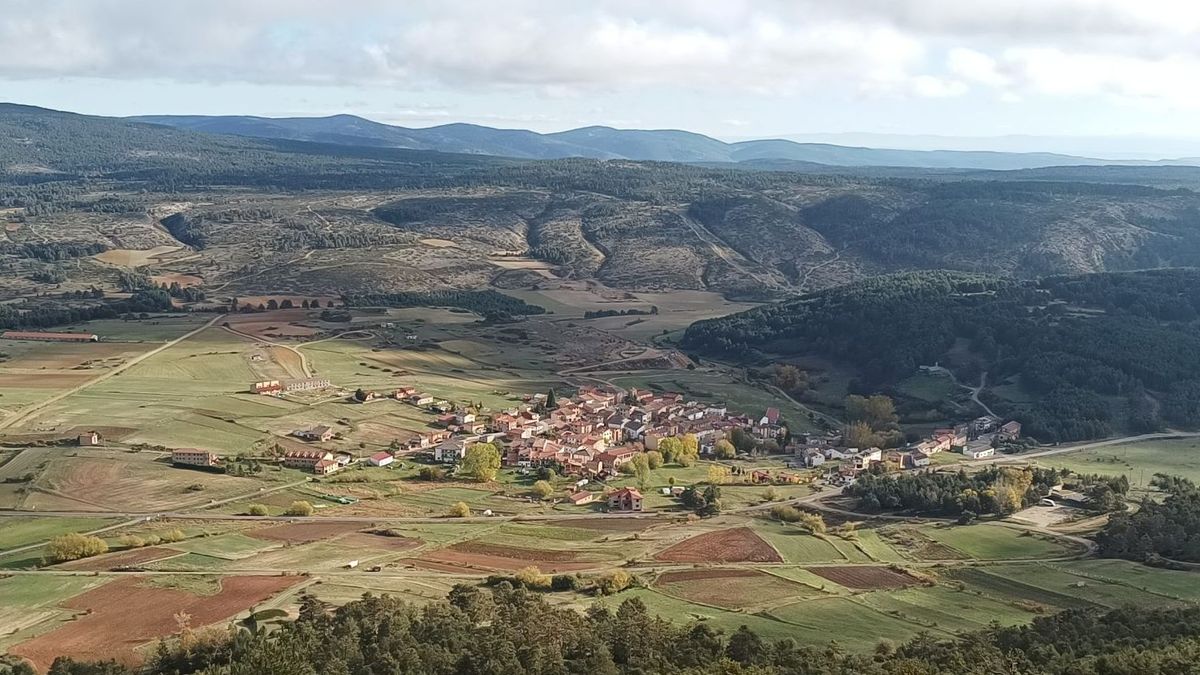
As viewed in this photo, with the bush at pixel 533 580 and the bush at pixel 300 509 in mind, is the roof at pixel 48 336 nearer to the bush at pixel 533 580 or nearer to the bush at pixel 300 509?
the bush at pixel 300 509

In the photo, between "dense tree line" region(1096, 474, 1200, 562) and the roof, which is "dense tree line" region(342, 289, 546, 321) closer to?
the roof

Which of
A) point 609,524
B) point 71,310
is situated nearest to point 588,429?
point 609,524

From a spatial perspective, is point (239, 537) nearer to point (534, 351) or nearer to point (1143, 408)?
point (534, 351)

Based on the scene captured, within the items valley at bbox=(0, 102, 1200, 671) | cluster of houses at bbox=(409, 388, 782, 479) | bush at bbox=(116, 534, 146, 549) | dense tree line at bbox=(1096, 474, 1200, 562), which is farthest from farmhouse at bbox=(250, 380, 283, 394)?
dense tree line at bbox=(1096, 474, 1200, 562)

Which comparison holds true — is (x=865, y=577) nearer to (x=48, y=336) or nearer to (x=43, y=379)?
(x=43, y=379)

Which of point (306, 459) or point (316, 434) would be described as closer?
point (306, 459)

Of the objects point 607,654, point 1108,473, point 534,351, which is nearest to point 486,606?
point 607,654
